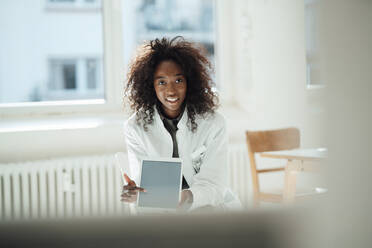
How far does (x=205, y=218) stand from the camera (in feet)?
0.56

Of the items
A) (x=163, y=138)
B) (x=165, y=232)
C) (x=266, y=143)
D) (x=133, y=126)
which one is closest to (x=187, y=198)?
(x=163, y=138)

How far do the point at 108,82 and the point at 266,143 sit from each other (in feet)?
4.05

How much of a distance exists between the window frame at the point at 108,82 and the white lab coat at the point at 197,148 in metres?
1.55

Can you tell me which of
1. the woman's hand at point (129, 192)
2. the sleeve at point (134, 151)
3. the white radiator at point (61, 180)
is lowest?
the white radiator at point (61, 180)

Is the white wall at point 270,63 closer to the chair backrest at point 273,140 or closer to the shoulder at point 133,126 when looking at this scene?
the chair backrest at point 273,140

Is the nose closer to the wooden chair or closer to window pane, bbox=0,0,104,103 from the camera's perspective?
the wooden chair

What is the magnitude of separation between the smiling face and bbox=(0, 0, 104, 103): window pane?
5.36 feet

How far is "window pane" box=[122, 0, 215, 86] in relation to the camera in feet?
10.0

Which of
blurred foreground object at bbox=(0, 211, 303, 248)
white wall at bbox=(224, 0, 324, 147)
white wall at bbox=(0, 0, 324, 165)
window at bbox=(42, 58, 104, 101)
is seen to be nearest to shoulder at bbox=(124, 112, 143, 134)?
white wall at bbox=(0, 0, 324, 165)

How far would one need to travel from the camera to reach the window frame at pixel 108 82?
294 centimetres

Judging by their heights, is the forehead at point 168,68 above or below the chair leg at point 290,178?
above

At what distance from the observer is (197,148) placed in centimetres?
145

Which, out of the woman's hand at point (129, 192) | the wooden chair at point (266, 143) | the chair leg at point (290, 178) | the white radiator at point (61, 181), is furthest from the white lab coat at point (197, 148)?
Result: the white radiator at point (61, 181)

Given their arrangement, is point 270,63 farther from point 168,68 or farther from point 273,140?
point 168,68
